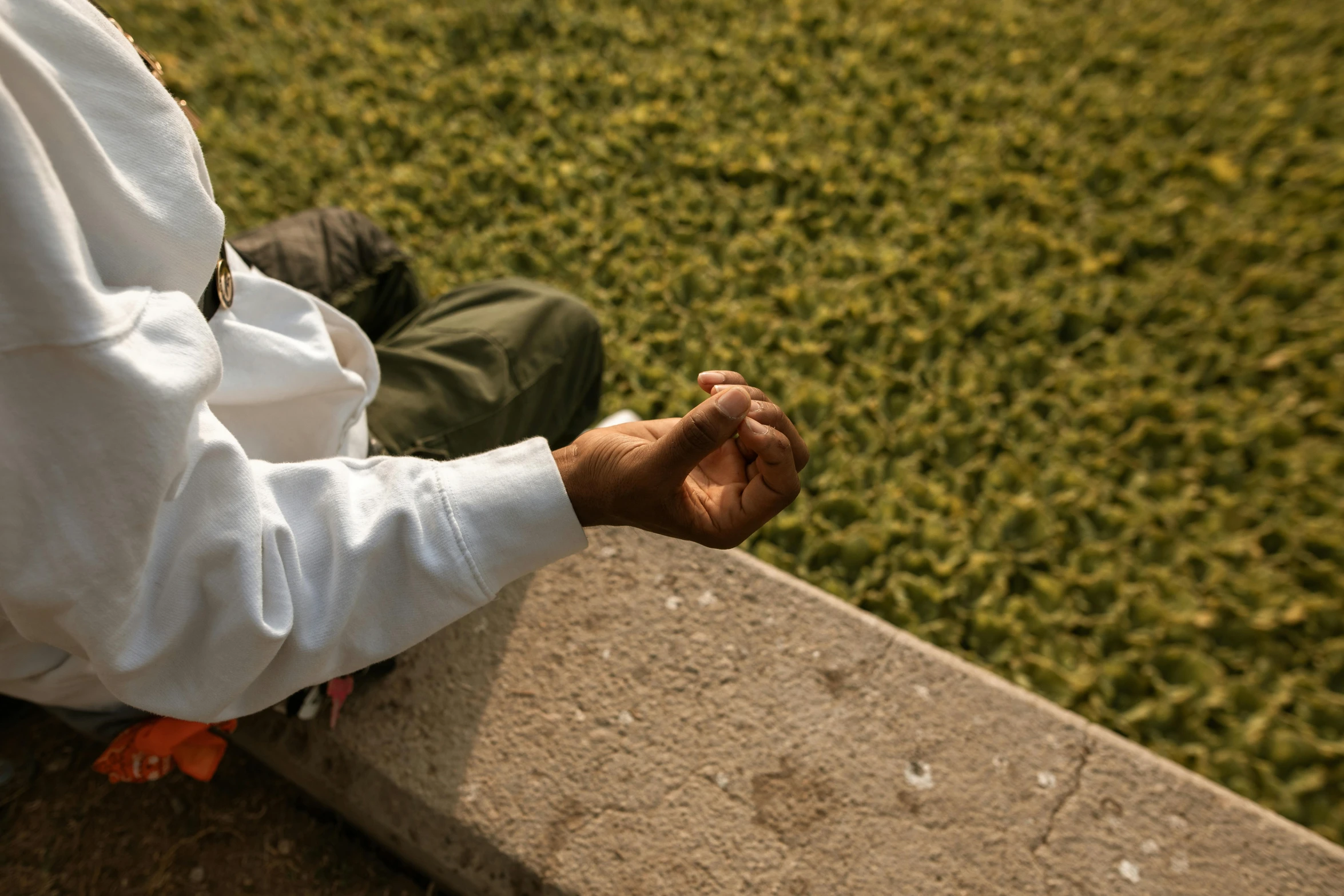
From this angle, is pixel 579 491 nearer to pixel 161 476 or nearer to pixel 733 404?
pixel 733 404

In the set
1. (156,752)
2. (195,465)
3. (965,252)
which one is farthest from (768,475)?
(965,252)

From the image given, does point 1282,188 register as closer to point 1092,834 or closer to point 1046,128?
point 1046,128

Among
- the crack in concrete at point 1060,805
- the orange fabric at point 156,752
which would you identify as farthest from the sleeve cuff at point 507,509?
the crack in concrete at point 1060,805

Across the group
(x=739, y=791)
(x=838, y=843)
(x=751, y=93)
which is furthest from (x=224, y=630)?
(x=751, y=93)

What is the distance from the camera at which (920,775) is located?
1.49m

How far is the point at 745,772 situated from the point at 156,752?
96cm

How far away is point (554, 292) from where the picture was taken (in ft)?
5.59

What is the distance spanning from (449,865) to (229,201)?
2.26 m

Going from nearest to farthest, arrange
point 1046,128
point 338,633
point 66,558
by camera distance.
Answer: point 66,558 < point 338,633 < point 1046,128

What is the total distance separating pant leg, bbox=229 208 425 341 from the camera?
1629 millimetres

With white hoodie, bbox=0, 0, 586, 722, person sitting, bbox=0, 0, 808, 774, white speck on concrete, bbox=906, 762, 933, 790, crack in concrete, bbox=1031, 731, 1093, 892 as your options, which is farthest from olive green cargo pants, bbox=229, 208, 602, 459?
crack in concrete, bbox=1031, 731, 1093, 892

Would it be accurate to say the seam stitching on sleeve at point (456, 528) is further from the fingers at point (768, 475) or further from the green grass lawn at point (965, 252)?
the green grass lawn at point (965, 252)

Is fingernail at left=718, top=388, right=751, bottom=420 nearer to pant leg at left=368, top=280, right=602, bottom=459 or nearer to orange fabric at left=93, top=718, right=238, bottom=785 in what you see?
pant leg at left=368, top=280, right=602, bottom=459

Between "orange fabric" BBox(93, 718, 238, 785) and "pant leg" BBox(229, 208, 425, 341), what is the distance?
0.82 m
